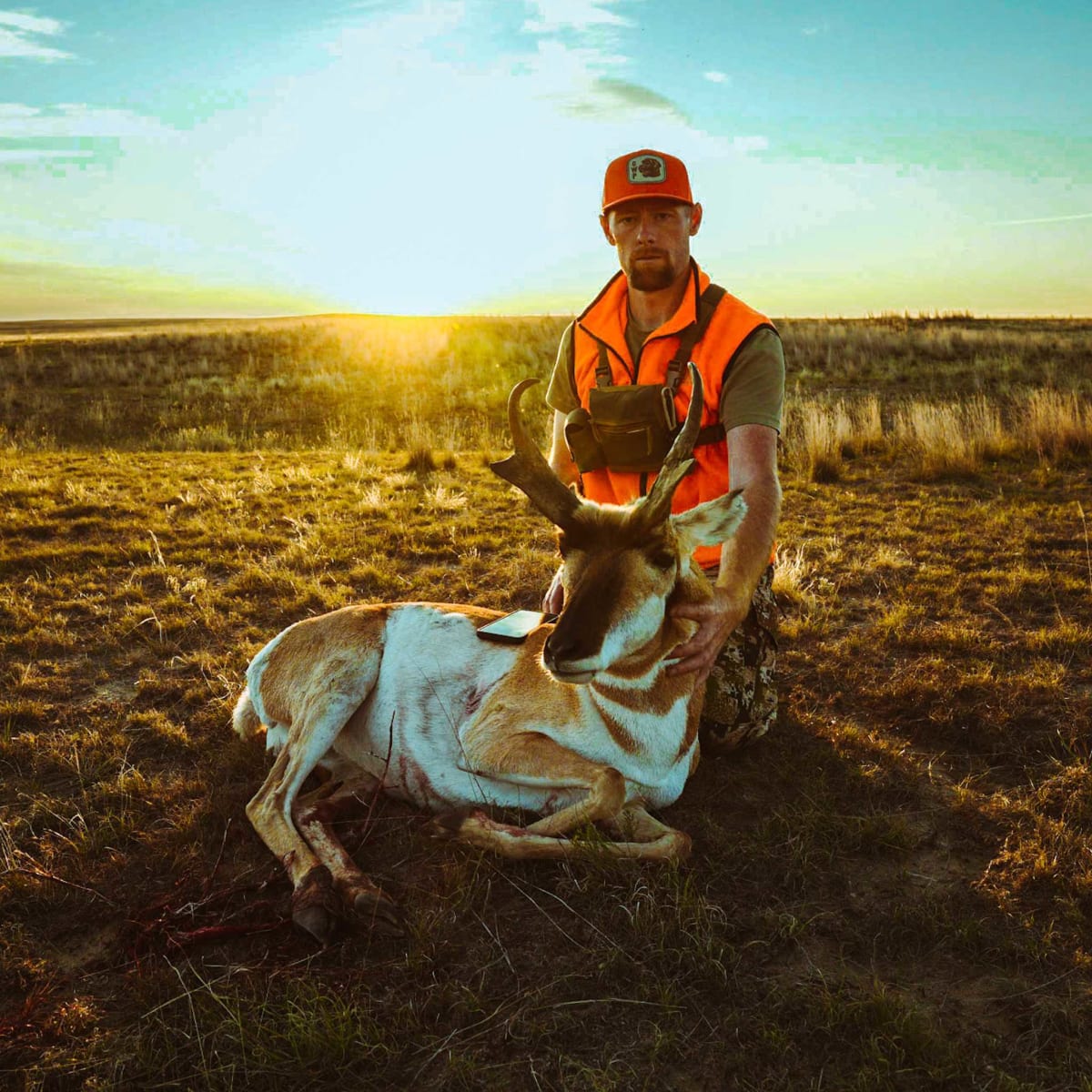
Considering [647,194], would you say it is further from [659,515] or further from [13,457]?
[13,457]

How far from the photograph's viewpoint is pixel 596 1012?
10.3 feet

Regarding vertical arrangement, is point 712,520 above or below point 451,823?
above

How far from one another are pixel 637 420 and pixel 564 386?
126 cm

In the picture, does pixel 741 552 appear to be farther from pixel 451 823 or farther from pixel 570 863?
pixel 451 823

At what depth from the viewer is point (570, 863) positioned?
3896 mm

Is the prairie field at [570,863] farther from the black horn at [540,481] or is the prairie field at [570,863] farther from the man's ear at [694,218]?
the man's ear at [694,218]

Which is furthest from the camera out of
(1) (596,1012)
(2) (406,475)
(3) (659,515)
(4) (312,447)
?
(4) (312,447)

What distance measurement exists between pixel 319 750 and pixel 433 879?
0.98 meters

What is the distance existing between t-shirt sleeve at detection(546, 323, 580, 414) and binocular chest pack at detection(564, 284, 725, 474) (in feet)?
1.99

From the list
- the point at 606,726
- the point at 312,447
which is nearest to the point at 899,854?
the point at 606,726

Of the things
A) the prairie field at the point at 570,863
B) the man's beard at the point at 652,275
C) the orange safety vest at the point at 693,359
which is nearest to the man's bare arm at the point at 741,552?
the orange safety vest at the point at 693,359

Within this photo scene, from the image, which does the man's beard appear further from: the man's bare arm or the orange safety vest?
the man's bare arm

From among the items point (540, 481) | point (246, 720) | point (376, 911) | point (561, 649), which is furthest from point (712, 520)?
point (246, 720)

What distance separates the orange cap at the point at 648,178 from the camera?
5305mm
